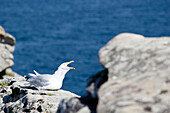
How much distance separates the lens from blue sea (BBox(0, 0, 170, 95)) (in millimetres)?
36553

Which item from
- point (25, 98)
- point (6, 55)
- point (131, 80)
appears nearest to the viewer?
point (131, 80)

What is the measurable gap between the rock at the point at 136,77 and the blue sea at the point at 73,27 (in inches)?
691

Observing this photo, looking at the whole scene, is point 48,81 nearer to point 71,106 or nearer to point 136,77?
point 71,106

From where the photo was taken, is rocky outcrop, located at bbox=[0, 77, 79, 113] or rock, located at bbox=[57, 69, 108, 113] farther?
rocky outcrop, located at bbox=[0, 77, 79, 113]

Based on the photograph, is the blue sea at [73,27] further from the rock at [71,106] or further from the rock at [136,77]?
the rock at [136,77]

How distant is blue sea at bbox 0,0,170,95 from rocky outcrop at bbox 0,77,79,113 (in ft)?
45.1

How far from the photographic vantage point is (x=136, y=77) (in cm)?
625

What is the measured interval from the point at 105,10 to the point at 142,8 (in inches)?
307

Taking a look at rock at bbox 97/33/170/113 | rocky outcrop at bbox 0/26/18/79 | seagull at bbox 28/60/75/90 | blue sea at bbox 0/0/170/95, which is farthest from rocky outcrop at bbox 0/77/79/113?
blue sea at bbox 0/0/170/95

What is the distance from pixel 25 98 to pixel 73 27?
46410mm

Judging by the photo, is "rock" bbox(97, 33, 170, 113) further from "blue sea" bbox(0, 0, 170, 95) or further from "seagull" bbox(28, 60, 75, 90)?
"blue sea" bbox(0, 0, 170, 95)

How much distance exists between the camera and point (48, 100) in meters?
9.20

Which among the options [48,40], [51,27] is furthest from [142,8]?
[48,40]

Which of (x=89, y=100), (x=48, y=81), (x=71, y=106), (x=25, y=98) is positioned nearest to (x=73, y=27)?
(x=48, y=81)
